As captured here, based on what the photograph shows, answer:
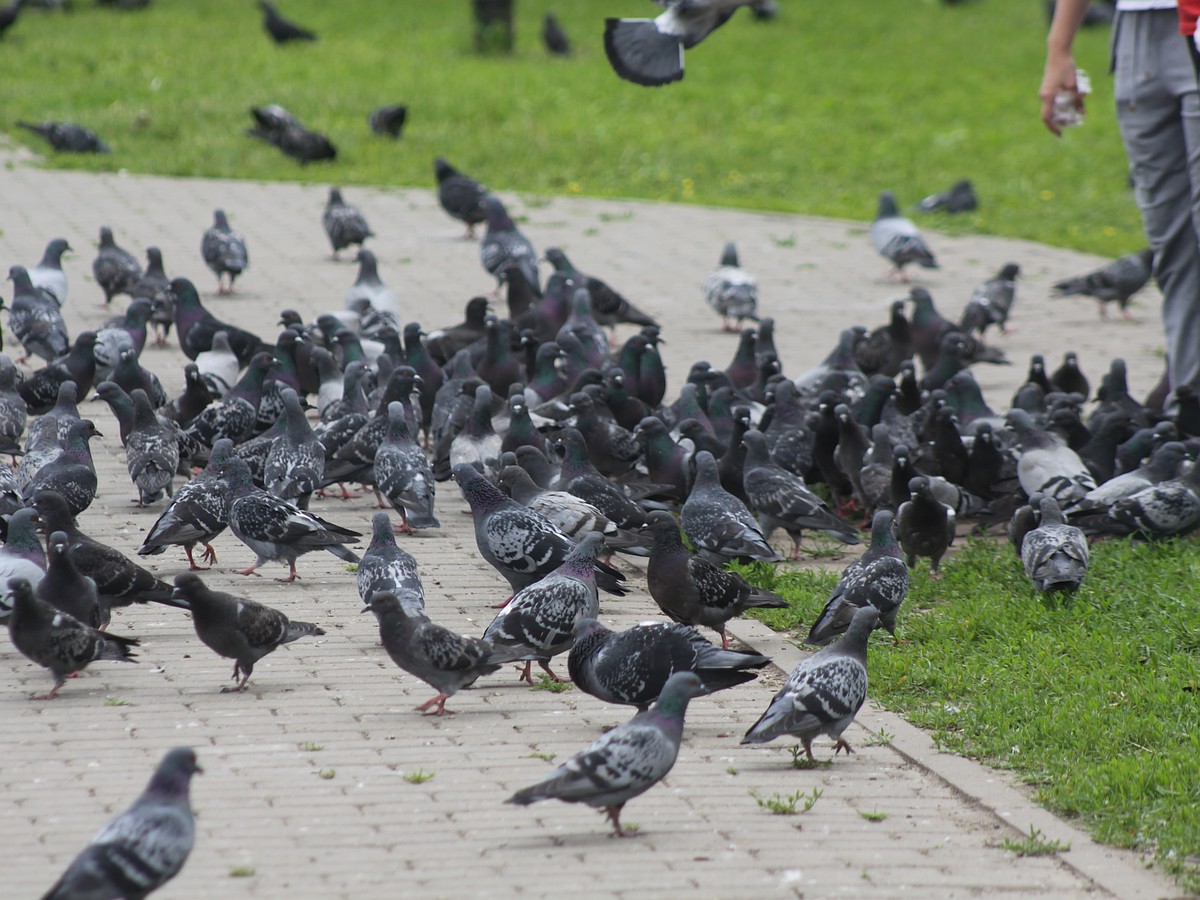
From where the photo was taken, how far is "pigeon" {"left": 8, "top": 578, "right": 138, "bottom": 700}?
6316 mm

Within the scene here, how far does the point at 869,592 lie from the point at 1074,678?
976 mm

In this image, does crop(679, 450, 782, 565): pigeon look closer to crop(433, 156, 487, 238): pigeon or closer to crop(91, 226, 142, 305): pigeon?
crop(91, 226, 142, 305): pigeon

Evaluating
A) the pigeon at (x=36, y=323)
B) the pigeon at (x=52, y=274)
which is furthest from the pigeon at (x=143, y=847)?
the pigeon at (x=52, y=274)

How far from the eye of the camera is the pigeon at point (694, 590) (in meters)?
7.26

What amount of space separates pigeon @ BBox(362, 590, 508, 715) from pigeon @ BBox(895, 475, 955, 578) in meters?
2.90

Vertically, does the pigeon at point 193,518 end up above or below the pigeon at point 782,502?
above

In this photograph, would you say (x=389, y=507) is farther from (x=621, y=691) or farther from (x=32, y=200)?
(x=32, y=200)

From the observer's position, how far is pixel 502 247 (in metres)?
15.6

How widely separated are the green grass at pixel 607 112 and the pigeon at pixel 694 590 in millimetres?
12618

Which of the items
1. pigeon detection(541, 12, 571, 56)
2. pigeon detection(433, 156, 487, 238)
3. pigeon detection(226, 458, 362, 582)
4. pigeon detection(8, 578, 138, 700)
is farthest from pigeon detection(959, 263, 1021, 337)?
pigeon detection(541, 12, 571, 56)

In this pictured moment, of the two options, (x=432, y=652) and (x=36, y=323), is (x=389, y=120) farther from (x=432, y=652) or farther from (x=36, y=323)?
(x=432, y=652)

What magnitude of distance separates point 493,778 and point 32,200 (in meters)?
15.2

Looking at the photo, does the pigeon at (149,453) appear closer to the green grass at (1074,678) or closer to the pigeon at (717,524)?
the pigeon at (717,524)

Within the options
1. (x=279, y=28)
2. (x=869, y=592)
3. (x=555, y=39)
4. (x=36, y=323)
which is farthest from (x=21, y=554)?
(x=555, y=39)
